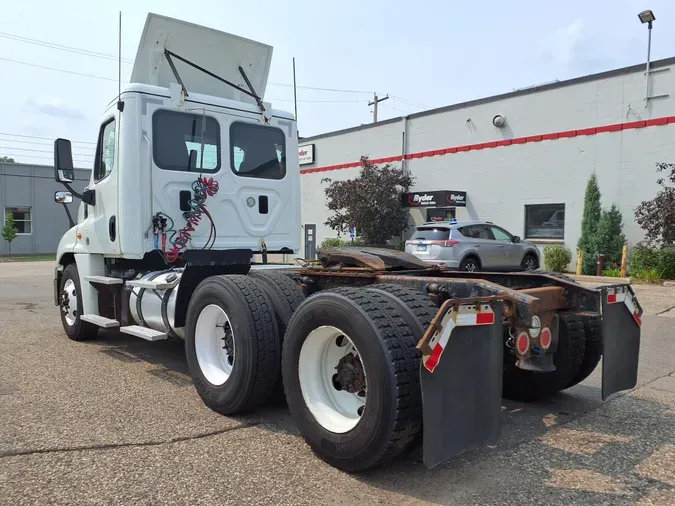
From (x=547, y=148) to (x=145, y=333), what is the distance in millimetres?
16779

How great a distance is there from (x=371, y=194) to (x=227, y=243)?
16.1 meters

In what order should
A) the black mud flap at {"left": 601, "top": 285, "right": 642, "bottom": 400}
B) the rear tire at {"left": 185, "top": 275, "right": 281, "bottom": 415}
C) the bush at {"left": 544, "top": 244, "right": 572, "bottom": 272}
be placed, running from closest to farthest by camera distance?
the black mud flap at {"left": 601, "top": 285, "right": 642, "bottom": 400}, the rear tire at {"left": 185, "top": 275, "right": 281, "bottom": 415}, the bush at {"left": 544, "top": 244, "right": 572, "bottom": 272}

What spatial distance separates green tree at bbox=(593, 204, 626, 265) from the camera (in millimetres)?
16812

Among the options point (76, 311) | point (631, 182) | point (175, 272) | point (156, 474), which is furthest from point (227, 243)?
point (631, 182)

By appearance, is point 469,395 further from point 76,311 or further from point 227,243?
point 76,311

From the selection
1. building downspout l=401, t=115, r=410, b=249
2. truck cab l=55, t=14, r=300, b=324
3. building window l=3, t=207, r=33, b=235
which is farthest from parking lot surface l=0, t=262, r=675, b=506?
building window l=3, t=207, r=33, b=235

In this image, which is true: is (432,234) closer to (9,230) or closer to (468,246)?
(468,246)

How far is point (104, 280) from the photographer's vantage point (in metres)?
6.45

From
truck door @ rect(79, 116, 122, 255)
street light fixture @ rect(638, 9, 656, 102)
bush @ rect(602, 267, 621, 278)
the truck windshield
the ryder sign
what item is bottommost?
bush @ rect(602, 267, 621, 278)

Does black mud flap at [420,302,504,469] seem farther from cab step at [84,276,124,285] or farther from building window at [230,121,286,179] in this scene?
cab step at [84,276,124,285]

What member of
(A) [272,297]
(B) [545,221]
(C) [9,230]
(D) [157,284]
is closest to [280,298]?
(A) [272,297]

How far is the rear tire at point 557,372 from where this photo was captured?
178 inches

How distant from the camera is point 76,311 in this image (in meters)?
7.20

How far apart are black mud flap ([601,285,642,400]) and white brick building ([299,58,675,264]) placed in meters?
14.5
